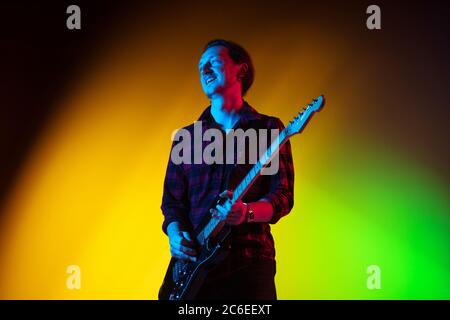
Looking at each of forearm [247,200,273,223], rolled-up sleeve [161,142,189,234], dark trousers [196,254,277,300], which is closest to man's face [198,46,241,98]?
rolled-up sleeve [161,142,189,234]

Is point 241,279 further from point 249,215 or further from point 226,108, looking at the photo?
point 226,108

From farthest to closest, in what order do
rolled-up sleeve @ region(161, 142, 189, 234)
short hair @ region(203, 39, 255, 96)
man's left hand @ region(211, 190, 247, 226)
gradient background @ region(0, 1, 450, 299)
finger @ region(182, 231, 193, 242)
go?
gradient background @ region(0, 1, 450, 299) < short hair @ region(203, 39, 255, 96) < rolled-up sleeve @ region(161, 142, 189, 234) < finger @ region(182, 231, 193, 242) < man's left hand @ region(211, 190, 247, 226)

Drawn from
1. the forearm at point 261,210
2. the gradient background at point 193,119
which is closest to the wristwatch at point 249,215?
the forearm at point 261,210

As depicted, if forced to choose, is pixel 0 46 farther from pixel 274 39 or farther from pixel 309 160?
pixel 309 160

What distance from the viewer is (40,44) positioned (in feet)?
10.7

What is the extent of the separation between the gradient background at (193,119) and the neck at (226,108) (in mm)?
473

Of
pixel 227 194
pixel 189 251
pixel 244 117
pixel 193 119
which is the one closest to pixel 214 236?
pixel 189 251

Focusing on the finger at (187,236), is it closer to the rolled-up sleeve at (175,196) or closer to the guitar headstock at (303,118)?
the rolled-up sleeve at (175,196)

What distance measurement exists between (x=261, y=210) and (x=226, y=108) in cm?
54

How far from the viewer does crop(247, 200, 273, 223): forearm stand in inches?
86.4

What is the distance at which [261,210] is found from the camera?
7.23 ft

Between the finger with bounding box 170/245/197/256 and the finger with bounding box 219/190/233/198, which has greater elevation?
the finger with bounding box 219/190/233/198

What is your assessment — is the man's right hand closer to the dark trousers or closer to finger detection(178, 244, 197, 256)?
finger detection(178, 244, 197, 256)

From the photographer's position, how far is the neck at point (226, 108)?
254 centimetres
